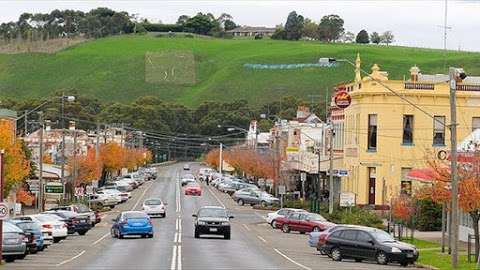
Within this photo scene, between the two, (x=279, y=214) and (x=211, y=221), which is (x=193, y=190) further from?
(x=211, y=221)

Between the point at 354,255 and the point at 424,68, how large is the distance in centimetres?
13665

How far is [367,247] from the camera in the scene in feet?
142

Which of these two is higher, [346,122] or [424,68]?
[424,68]

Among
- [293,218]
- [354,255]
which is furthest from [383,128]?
[354,255]

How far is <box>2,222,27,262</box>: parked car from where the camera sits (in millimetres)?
39219

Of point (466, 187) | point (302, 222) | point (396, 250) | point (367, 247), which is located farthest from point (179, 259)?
point (302, 222)

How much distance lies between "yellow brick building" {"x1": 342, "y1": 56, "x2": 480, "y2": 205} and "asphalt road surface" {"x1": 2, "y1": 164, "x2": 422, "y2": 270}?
12137 millimetres

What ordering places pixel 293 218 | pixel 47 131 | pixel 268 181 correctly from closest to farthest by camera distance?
pixel 293 218, pixel 268 181, pixel 47 131

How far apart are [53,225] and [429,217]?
77.6ft

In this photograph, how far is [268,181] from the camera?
4348 inches

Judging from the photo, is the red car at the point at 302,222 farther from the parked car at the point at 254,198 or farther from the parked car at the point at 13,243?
the parked car at the point at 254,198

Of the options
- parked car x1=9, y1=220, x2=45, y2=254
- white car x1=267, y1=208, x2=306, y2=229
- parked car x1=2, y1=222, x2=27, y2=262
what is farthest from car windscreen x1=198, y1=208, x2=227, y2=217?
parked car x1=2, y1=222, x2=27, y2=262

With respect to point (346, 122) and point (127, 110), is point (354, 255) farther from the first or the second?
point (127, 110)

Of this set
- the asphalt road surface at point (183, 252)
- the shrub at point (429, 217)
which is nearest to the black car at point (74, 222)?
the asphalt road surface at point (183, 252)
